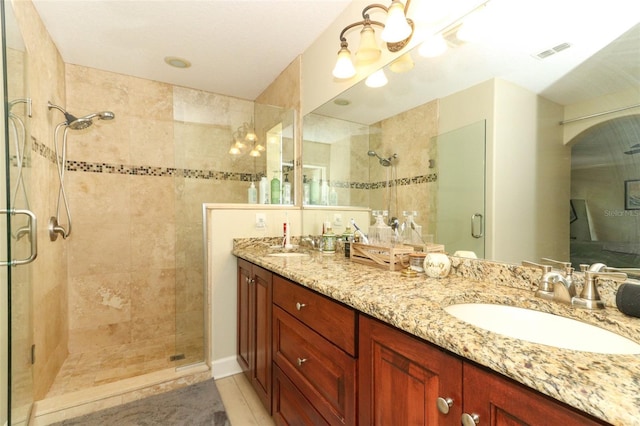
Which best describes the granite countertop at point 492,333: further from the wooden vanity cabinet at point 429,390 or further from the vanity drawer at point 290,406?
the vanity drawer at point 290,406

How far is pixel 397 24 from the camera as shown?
127cm

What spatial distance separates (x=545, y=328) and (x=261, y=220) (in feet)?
5.78

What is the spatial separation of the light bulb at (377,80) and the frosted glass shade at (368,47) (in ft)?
0.25

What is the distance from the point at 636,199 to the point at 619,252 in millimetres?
148

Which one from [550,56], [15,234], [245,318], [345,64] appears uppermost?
[345,64]

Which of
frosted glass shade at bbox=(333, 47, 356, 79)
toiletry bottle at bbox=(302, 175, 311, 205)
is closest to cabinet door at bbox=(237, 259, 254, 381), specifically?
toiletry bottle at bbox=(302, 175, 311, 205)

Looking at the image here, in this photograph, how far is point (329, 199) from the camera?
213 cm

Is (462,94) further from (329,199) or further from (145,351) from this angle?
(145,351)

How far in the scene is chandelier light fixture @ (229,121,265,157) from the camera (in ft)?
9.52

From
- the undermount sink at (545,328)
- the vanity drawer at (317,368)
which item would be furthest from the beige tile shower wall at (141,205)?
the undermount sink at (545,328)

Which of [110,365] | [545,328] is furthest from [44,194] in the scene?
[545,328]

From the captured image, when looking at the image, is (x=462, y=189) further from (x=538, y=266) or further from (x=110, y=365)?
(x=110, y=365)

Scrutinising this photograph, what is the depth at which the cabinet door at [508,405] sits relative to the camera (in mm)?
426

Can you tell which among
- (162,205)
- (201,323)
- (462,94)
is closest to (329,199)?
(462,94)
